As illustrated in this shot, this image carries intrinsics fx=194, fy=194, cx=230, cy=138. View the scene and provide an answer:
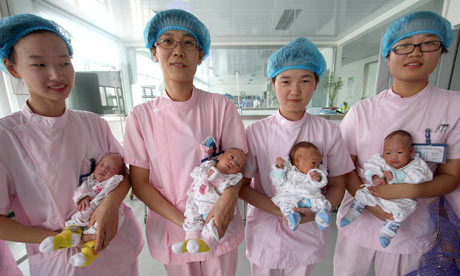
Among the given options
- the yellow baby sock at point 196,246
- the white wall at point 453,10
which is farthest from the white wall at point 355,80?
the yellow baby sock at point 196,246

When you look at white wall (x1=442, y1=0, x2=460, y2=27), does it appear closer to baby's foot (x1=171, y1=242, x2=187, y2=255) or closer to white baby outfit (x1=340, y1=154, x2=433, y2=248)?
white baby outfit (x1=340, y1=154, x2=433, y2=248)

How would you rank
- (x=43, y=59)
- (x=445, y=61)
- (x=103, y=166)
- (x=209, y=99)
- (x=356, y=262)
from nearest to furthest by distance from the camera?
(x=43, y=59), (x=103, y=166), (x=209, y=99), (x=356, y=262), (x=445, y=61)

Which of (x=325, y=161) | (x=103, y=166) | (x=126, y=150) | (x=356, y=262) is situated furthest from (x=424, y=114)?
(x=103, y=166)

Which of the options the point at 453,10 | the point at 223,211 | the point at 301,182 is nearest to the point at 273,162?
the point at 301,182

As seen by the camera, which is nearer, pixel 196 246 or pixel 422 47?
pixel 196 246

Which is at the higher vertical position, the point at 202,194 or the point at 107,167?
the point at 107,167

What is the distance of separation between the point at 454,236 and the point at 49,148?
2238 mm

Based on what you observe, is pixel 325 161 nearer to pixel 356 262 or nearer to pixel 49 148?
pixel 356 262

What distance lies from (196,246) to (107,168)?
657 millimetres

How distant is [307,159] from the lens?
1.09 m

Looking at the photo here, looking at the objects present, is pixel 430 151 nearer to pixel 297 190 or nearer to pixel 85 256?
pixel 297 190

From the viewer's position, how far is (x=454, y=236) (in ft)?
3.59

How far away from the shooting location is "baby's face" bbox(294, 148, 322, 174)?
108 cm

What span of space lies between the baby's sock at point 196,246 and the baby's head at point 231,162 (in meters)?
0.36
